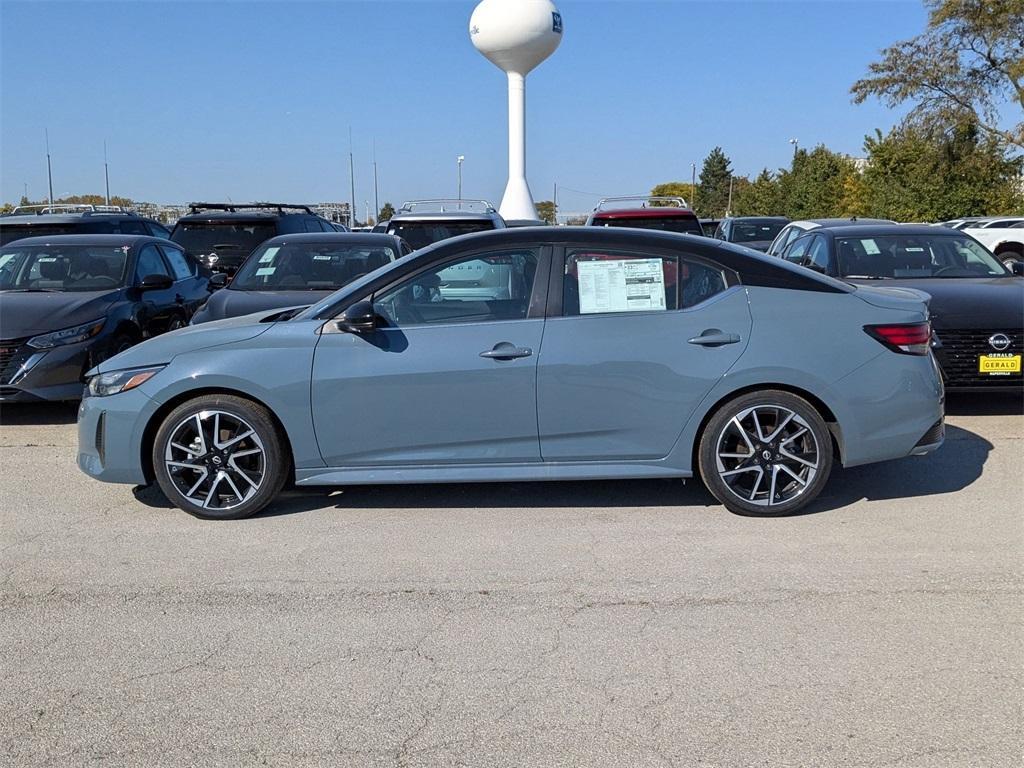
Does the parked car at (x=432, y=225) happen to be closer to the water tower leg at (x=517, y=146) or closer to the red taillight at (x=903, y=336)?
the red taillight at (x=903, y=336)

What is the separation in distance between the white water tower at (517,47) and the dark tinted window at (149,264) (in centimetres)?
3769

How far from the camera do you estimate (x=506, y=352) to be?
17.5ft

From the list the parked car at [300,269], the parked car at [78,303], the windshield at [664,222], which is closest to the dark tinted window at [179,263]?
the parked car at [78,303]

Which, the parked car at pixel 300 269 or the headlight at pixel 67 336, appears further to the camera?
the parked car at pixel 300 269

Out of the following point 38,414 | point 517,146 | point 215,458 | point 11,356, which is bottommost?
point 38,414

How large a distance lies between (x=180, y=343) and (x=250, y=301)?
9.83 feet

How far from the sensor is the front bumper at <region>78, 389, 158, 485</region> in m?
5.48

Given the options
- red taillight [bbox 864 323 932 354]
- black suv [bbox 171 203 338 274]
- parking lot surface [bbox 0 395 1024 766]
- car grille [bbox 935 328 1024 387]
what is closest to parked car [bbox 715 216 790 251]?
black suv [bbox 171 203 338 274]

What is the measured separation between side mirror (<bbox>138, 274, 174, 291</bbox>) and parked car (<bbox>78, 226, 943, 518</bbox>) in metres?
4.01

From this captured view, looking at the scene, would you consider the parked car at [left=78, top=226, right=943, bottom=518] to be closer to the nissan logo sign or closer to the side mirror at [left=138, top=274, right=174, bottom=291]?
the nissan logo sign

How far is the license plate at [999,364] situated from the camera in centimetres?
754

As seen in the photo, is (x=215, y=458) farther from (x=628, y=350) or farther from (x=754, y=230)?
(x=754, y=230)

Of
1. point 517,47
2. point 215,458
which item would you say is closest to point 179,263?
point 215,458

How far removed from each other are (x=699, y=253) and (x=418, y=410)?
5.70ft
